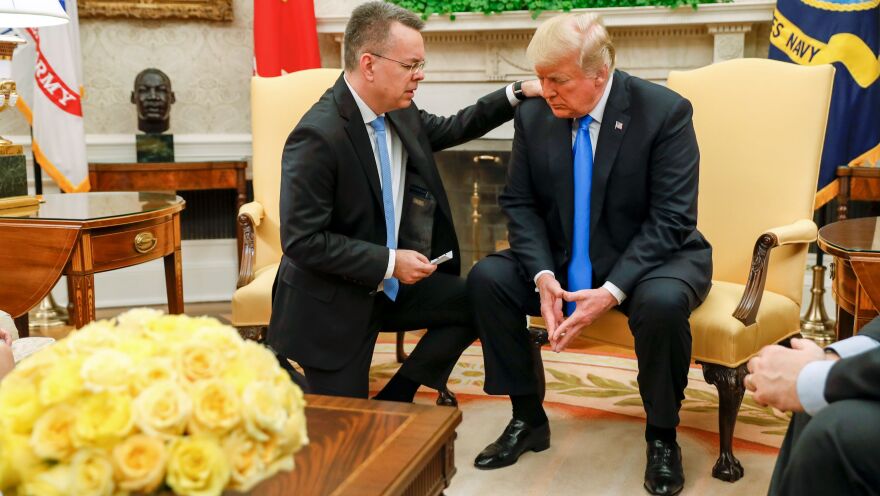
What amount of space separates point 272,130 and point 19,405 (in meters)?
2.48

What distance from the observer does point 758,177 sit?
309 centimetres

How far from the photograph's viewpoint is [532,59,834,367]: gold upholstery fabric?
9.75 feet

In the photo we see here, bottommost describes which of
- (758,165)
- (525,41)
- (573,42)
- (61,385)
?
(61,385)

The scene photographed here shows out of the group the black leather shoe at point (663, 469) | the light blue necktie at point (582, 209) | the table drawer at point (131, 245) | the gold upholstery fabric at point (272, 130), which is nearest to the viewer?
the black leather shoe at point (663, 469)

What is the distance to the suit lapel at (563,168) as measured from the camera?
2822 mm

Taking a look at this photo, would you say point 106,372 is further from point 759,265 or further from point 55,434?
point 759,265

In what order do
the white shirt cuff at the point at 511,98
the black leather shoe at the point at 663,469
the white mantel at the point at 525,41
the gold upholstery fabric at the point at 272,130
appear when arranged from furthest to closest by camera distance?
the white mantel at the point at 525,41 → the gold upholstery fabric at the point at 272,130 → the white shirt cuff at the point at 511,98 → the black leather shoe at the point at 663,469

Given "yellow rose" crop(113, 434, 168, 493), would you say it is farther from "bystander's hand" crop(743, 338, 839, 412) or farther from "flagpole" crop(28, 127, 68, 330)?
"flagpole" crop(28, 127, 68, 330)


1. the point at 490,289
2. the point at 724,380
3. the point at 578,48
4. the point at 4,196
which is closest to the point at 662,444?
the point at 724,380

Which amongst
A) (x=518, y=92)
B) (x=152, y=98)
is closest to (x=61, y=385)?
(x=518, y=92)

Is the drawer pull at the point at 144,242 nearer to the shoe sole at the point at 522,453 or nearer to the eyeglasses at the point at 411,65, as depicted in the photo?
the eyeglasses at the point at 411,65

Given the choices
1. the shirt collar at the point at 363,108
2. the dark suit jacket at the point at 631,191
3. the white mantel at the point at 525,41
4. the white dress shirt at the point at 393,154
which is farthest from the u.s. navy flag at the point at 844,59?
the shirt collar at the point at 363,108

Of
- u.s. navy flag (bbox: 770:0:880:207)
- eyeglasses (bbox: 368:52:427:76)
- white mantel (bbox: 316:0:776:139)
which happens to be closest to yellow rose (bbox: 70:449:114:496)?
eyeglasses (bbox: 368:52:427:76)

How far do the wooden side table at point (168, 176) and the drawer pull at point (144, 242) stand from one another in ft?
4.82
